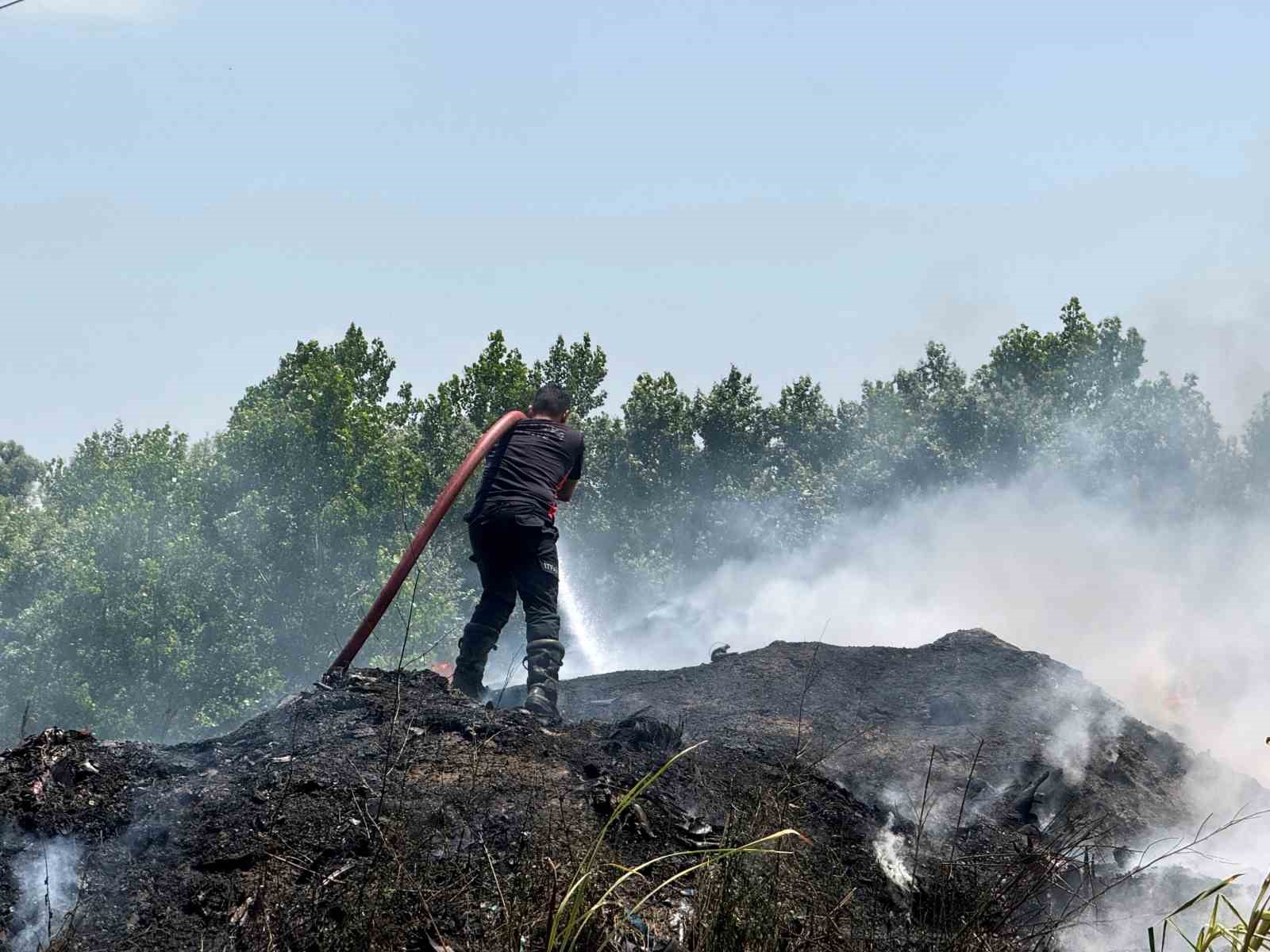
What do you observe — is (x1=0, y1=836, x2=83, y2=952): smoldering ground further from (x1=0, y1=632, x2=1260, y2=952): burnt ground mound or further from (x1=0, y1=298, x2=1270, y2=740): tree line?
(x1=0, y1=298, x2=1270, y2=740): tree line

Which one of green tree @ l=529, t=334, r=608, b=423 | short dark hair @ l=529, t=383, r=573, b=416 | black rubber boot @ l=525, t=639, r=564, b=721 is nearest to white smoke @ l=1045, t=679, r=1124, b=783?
black rubber boot @ l=525, t=639, r=564, b=721

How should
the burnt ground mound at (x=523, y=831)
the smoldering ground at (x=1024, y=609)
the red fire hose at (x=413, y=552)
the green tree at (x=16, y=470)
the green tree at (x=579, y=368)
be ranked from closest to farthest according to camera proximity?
the burnt ground mound at (x=523, y=831) < the red fire hose at (x=413, y=552) < the smoldering ground at (x=1024, y=609) < the green tree at (x=579, y=368) < the green tree at (x=16, y=470)

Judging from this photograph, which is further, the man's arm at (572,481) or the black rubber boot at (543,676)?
the man's arm at (572,481)

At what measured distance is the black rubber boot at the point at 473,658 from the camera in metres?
6.51

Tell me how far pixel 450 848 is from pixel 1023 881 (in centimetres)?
180

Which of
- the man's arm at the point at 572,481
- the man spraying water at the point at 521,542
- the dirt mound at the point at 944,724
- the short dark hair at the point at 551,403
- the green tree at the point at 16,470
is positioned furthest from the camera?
the green tree at the point at 16,470

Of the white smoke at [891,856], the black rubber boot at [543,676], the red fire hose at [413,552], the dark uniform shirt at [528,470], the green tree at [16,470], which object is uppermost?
the green tree at [16,470]

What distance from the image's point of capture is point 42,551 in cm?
2859

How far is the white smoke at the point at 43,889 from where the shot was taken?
355 centimetres

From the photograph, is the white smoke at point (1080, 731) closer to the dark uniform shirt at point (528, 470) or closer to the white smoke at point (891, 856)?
the white smoke at point (891, 856)

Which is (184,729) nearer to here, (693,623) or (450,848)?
(693,623)

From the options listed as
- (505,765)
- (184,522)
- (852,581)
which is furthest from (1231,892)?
(184,522)

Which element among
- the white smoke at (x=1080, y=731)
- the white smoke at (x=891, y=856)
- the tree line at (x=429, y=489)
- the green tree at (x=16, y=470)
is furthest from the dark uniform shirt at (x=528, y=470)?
the green tree at (x=16, y=470)

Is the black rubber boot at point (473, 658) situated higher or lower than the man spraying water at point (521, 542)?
lower
